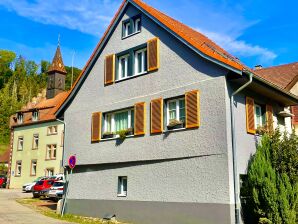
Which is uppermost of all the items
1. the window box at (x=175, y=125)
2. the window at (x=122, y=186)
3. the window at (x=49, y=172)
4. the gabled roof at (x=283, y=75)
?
the gabled roof at (x=283, y=75)

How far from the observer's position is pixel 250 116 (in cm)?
1484

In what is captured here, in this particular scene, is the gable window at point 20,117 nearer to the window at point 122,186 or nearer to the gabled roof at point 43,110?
the gabled roof at point 43,110

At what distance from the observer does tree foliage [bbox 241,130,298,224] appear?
40.9 feet

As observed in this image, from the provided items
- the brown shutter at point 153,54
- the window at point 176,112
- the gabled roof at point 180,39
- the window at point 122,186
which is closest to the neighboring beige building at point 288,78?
the gabled roof at point 180,39

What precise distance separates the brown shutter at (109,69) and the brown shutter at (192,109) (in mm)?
5089

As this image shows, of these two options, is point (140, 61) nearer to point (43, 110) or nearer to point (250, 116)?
point (250, 116)

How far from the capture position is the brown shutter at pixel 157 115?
614 inches

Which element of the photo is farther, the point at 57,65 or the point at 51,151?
the point at 57,65

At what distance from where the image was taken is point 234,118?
13.8 m

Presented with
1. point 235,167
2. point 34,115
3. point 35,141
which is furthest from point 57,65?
point 235,167

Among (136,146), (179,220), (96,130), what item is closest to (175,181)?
(179,220)

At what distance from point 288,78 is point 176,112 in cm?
979

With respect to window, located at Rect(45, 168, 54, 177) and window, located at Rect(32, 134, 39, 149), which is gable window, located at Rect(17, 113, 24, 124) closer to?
window, located at Rect(32, 134, 39, 149)

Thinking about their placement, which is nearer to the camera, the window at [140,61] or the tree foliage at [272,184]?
the tree foliage at [272,184]
